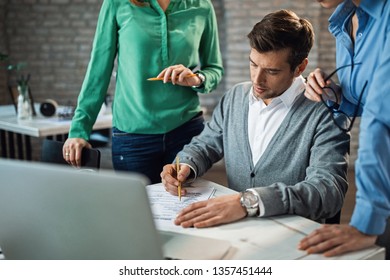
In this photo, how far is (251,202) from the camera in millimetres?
1321

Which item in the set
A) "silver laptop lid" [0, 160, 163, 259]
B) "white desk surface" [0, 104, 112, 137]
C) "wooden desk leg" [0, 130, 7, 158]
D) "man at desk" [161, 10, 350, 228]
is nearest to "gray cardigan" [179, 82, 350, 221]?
"man at desk" [161, 10, 350, 228]

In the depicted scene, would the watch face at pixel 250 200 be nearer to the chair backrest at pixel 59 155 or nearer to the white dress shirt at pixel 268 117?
the white dress shirt at pixel 268 117

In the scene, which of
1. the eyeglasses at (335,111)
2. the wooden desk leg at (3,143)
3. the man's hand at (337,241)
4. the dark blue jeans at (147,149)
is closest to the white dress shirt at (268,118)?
the eyeglasses at (335,111)

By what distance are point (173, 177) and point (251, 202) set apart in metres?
0.32

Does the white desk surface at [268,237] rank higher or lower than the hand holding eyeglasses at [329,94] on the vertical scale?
lower

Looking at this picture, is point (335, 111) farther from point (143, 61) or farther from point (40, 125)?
point (40, 125)

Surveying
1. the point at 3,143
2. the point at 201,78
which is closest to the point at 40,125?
the point at 3,143

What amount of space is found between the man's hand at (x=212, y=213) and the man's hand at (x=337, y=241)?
0.22 m

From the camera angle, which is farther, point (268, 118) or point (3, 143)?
point (3, 143)

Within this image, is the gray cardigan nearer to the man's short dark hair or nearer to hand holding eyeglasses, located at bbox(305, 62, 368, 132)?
hand holding eyeglasses, located at bbox(305, 62, 368, 132)

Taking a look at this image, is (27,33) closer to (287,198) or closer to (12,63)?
(12,63)

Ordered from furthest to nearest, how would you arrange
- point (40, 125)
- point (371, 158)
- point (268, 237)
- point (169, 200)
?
point (40, 125) < point (169, 200) < point (268, 237) < point (371, 158)

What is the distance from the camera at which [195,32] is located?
186cm

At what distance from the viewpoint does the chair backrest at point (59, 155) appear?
183 cm
